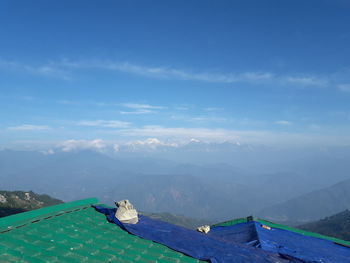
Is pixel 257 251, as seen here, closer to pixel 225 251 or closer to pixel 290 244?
pixel 225 251

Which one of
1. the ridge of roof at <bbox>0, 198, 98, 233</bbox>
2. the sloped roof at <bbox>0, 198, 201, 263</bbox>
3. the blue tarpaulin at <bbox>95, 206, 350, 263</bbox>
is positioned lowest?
the blue tarpaulin at <bbox>95, 206, 350, 263</bbox>

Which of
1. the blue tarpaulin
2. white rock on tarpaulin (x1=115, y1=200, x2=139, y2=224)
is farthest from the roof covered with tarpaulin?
white rock on tarpaulin (x1=115, y1=200, x2=139, y2=224)

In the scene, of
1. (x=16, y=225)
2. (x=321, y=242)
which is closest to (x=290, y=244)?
(x=321, y=242)

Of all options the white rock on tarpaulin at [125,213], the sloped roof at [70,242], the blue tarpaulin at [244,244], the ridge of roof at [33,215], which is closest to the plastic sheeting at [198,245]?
the blue tarpaulin at [244,244]

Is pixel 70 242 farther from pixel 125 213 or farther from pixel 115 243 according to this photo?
pixel 125 213

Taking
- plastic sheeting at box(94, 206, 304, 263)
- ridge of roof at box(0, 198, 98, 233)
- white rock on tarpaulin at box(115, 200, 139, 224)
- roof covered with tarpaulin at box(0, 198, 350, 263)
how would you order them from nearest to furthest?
roof covered with tarpaulin at box(0, 198, 350, 263) < plastic sheeting at box(94, 206, 304, 263) < ridge of roof at box(0, 198, 98, 233) < white rock on tarpaulin at box(115, 200, 139, 224)

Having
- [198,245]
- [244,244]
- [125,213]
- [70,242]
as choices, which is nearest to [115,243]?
[70,242]

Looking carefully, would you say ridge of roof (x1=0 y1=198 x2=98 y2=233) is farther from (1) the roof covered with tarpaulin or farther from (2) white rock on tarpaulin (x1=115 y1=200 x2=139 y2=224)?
(2) white rock on tarpaulin (x1=115 y1=200 x2=139 y2=224)
